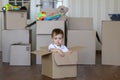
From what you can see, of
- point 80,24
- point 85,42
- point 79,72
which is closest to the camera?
point 79,72

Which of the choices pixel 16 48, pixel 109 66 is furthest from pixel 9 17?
pixel 109 66

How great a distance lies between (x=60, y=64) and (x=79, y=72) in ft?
2.07

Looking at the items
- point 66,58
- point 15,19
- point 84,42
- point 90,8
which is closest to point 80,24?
point 84,42

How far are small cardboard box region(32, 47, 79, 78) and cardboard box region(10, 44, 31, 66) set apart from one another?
3.01ft

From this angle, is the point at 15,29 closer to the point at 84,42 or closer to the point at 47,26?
the point at 47,26

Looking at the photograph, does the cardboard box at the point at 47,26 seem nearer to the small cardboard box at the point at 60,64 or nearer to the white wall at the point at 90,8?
the small cardboard box at the point at 60,64

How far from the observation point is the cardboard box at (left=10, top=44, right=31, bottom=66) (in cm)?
446

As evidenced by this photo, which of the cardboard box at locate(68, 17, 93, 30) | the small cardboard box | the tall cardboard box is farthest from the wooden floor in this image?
the cardboard box at locate(68, 17, 93, 30)

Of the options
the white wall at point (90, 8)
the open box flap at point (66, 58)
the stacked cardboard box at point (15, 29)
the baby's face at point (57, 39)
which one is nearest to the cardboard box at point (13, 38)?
the stacked cardboard box at point (15, 29)

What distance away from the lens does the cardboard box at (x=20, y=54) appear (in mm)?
4465

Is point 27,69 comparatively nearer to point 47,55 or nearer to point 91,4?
point 47,55

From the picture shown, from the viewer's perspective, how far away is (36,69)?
420 centimetres

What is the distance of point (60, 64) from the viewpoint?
343 centimetres

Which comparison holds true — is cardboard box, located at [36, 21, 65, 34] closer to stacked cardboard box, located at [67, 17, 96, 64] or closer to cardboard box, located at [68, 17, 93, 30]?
stacked cardboard box, located at [67, 17, 96, 64]
